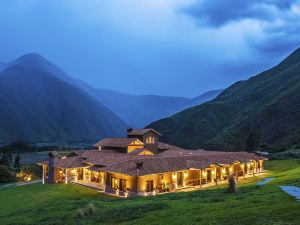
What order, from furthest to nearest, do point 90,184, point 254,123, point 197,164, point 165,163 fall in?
point 254,123 < point 90,184 < point 197,164 < point 165,163

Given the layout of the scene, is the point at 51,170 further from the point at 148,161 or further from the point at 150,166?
the point at 150,166

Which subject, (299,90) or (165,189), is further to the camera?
(299,90)

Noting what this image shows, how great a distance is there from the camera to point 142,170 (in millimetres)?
49031

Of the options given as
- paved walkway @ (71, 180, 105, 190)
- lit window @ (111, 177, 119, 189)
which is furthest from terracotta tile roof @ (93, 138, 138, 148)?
lit window @ (111, 177, 119, 189)

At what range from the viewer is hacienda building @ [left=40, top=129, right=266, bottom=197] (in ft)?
164

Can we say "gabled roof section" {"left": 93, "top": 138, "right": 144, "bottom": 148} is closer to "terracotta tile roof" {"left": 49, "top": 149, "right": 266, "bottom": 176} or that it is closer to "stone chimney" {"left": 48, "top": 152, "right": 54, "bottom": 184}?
"terracotta tile roof" {"left": 49, "top": 149, "right": 266, "bottom": 176}

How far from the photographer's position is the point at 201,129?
18275cm

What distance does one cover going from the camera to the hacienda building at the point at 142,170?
50094 millimetres

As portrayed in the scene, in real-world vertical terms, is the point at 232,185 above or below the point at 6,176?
above

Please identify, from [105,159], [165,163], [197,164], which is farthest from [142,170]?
[105,159]

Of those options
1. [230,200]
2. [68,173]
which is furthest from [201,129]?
[230,200]

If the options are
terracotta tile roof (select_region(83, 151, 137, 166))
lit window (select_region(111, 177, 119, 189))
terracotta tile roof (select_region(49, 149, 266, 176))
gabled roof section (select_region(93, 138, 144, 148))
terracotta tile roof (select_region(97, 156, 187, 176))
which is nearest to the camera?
terracotta tile roof (select_region(97, 156, 187, 176))

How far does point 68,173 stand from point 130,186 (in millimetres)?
17494

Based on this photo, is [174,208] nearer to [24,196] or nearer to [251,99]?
[24,196]
